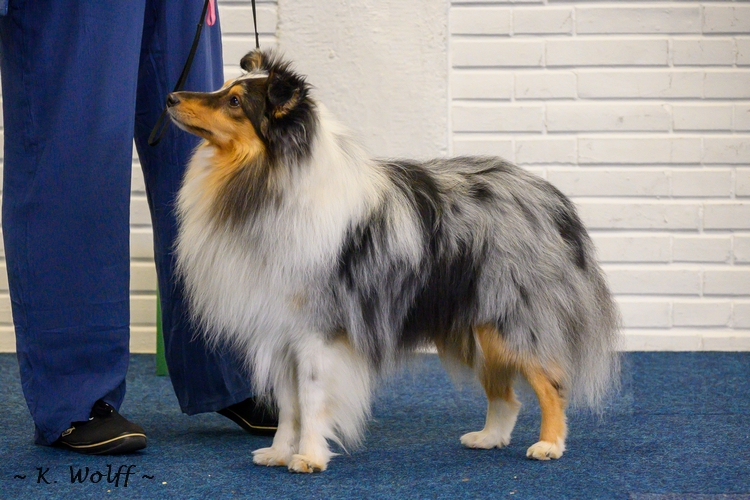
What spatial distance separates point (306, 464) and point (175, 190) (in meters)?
1.01

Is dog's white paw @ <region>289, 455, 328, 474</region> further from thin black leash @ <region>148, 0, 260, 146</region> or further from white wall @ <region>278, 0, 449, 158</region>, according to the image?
white wall @ <region>278, 0, 449, 158</region>

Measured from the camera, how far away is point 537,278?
254 centimetres

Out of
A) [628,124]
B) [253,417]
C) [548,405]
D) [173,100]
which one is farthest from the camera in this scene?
[628,124]

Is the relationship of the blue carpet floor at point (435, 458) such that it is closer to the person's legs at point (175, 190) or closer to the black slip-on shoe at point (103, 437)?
the black slip-on shoe at point (103, 437)

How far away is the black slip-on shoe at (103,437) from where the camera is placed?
2.46 metres

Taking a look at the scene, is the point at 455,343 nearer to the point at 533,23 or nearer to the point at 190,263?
the point at 190,263

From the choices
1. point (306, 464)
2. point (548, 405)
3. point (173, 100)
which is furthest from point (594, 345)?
point (173, 100)

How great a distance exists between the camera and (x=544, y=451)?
248cm

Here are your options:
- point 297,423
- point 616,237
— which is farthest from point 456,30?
point 297,423

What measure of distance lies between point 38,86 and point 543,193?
158 cm

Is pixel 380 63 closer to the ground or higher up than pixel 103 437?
higher up

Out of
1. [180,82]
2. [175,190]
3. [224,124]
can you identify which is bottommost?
[175,190]

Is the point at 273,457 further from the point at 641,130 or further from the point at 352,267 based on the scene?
the point at 641,130

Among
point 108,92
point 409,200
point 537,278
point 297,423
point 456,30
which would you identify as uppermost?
point 456,30
